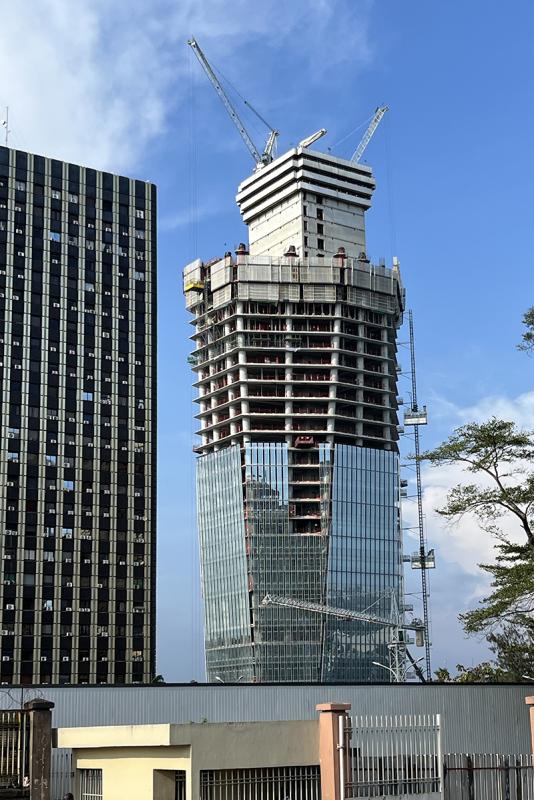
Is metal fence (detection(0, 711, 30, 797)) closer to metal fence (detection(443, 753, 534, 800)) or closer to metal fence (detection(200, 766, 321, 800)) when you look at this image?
metal fence (detection(200, 766, 321, 800))

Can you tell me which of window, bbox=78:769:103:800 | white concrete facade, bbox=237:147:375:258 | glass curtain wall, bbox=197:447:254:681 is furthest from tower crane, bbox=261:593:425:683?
window, bbox=78:769:103:800

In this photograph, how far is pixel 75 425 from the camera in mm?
155000

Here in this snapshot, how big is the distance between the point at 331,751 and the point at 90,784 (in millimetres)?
11584

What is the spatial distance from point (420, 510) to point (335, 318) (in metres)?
37.8

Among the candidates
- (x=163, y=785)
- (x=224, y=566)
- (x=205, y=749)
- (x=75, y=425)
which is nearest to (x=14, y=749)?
(x=163, y=785)

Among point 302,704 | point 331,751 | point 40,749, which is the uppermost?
point 302,704

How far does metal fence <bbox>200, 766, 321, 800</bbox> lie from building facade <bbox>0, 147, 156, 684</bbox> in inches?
4399

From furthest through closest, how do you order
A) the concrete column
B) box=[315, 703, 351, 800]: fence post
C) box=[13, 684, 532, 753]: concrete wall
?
box=[13, 684, 532, 753]: concrete wall
the concrete column
box=[315, 703, 351, 800]: fence post

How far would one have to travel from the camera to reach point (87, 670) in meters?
147

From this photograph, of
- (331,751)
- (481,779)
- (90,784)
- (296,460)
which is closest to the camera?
(331,751)

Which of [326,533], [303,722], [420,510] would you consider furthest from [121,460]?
[303,722]

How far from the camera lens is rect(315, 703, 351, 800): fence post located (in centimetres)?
3531

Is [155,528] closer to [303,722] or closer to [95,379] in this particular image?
[95,379]

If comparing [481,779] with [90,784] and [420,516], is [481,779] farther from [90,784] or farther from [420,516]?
[420,516]
